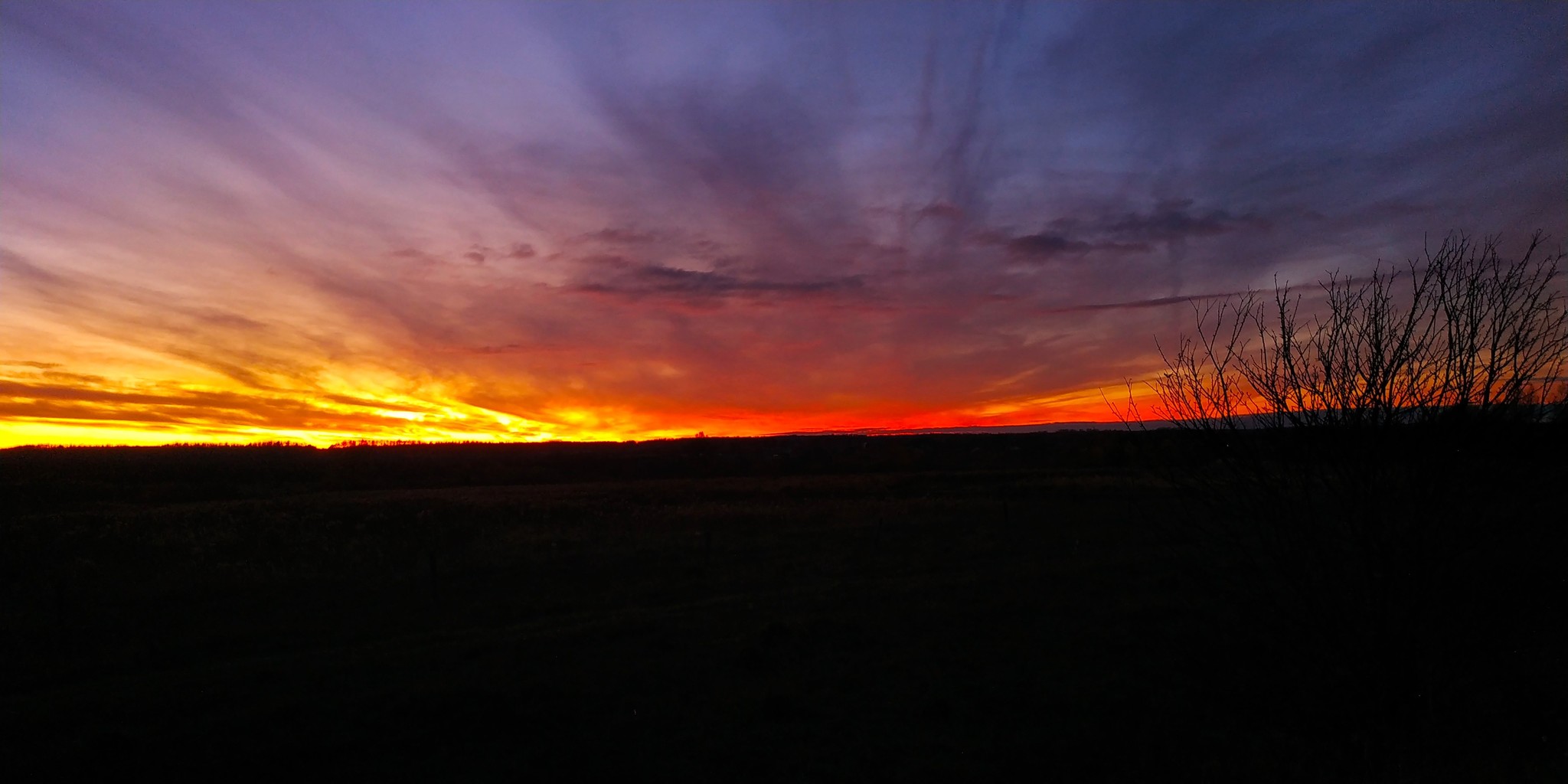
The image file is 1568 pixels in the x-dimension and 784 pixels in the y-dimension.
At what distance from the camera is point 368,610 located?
60.4 feet

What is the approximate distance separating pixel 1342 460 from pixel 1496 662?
314 cm

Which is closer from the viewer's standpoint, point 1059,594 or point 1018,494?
point 1059,594

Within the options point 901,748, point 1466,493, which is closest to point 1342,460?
point 1466,493

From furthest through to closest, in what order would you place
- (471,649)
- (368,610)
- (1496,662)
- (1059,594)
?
(368,610)
(1059,594)
(471,649)
(1496,662)

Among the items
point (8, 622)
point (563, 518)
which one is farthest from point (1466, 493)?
point (563, 518)

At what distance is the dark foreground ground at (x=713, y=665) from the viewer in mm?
8289

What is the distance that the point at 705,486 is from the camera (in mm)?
61344

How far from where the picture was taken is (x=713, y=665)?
12.4 meters

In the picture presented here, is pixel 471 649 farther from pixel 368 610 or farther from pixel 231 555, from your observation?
pixel 231 555

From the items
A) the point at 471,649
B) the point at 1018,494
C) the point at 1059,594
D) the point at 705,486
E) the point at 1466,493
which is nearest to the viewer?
the point at 1466,493

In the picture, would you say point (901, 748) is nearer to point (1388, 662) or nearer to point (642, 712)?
point (642, 712)

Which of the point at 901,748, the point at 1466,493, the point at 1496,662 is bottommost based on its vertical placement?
the point at 901,748

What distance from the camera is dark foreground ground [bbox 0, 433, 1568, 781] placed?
8.29m

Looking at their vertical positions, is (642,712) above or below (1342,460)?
below
